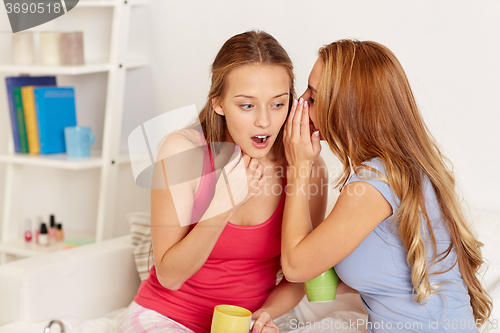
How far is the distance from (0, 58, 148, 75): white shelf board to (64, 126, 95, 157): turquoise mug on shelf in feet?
0.75

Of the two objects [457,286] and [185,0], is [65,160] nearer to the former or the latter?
[185,0]

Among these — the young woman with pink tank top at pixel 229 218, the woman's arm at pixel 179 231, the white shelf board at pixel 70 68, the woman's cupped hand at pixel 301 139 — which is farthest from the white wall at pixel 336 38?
the woman's arm at pixel 179 231

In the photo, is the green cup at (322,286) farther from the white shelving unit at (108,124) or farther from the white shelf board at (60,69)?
the white shelf board at (60,69)

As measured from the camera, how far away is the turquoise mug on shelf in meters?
1.95

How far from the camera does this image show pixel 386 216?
97 cm

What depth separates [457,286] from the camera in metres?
1.01

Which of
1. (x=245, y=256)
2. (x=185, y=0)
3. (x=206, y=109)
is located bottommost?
(x=245, y=256)

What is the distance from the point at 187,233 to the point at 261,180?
0.74 feet

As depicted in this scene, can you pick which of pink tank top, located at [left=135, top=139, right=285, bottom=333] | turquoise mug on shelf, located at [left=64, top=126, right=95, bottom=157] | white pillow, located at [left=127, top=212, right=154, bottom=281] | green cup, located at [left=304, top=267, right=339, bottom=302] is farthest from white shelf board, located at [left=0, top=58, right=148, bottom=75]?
green cup, located at [left=304, top=267, right=339, bottom=302]

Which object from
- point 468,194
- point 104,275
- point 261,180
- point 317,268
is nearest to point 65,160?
point 104,275

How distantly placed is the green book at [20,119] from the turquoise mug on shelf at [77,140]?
21cm

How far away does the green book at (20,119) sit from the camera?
1.98 m

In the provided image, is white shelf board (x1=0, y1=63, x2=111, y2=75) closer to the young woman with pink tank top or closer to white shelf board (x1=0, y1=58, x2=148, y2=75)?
white shelf board (x1=0, y1=58, x2=148, y2=75)

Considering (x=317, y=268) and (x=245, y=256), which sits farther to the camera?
(x=245, y=256)
